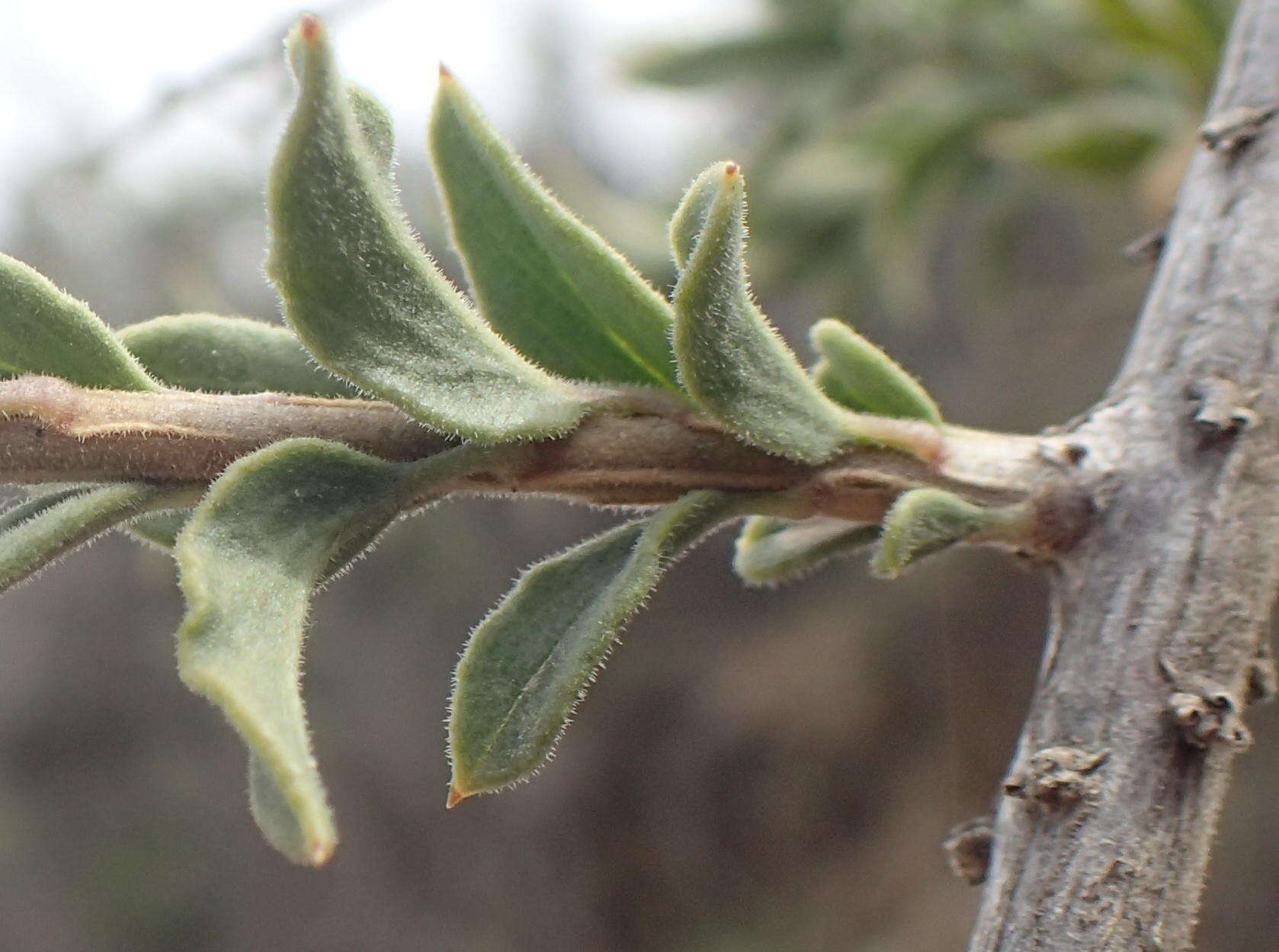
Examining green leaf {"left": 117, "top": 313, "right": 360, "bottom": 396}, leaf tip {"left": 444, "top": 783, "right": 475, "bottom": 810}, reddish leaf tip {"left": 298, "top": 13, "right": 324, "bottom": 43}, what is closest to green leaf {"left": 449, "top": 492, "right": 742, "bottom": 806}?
leaf tip {"left": 444, "top": 783, "right": 475, "bottom": 810}

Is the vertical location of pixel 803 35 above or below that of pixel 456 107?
above

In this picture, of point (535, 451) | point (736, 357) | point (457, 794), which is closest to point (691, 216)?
point (736, 357)

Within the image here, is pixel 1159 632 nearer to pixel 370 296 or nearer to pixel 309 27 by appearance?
pixel 370 296

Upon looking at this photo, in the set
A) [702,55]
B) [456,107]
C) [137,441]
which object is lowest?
[137,441]

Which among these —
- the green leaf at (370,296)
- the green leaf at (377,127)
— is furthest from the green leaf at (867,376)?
the green leaf at (377,127)

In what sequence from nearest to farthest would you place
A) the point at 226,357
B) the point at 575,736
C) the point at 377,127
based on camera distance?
the point at 377,127
the point at 226,357
the point at 575,736

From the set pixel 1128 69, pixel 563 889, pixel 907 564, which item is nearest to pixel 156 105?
pixel 907 564

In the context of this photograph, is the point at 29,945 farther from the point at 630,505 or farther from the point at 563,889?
the point at 630,505
